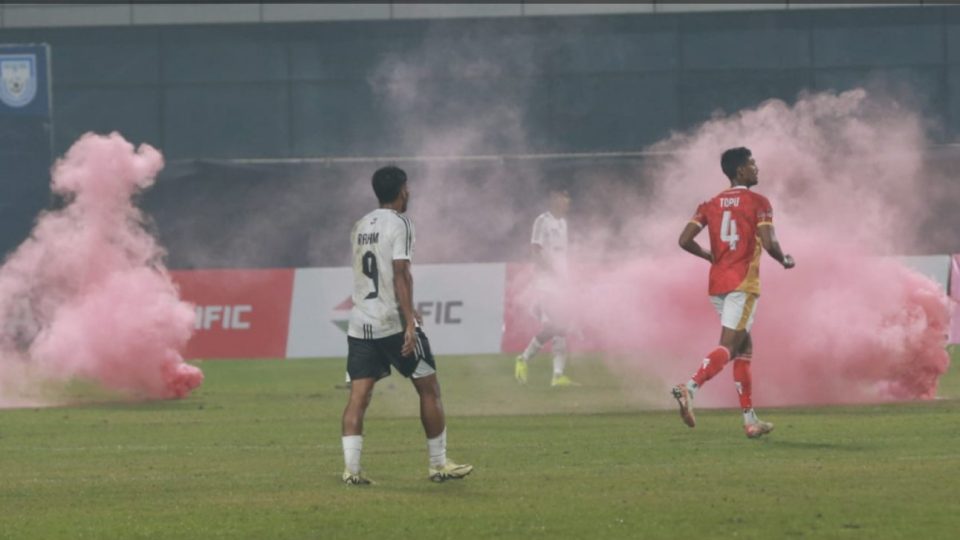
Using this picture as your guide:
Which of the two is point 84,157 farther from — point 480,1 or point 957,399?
point 480,1

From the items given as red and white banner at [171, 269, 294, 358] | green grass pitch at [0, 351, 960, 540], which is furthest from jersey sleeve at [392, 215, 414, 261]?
red and white banner at [171, 269, 294, 358]

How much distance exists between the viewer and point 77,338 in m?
22.8

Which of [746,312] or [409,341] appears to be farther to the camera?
[746,312]

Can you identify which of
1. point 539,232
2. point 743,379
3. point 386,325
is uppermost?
point 539,232

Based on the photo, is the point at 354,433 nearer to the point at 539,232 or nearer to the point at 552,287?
the point at 552,287

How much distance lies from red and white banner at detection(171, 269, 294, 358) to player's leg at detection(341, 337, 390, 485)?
744 inches

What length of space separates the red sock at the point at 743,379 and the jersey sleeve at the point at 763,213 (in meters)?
1.11

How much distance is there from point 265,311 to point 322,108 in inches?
322

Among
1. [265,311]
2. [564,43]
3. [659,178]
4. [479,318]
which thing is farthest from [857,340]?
[564,43]

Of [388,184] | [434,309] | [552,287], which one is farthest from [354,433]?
[434,309]

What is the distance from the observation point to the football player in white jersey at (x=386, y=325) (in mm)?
12406

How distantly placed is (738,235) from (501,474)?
3634 mm

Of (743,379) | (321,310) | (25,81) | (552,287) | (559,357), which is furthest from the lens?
(321,310)

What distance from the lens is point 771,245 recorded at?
49.9ft
